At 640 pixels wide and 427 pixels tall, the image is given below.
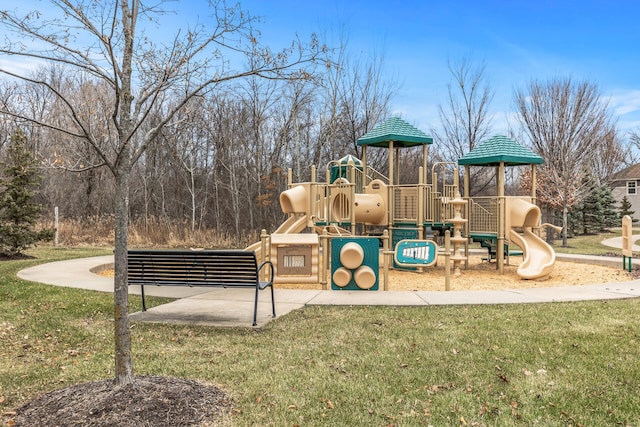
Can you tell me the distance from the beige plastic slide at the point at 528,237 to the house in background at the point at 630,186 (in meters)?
41.2

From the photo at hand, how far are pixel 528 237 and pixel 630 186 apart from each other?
150 feet

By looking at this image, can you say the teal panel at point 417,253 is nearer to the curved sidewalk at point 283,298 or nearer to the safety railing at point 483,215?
the curved sidewalk at point 283,298

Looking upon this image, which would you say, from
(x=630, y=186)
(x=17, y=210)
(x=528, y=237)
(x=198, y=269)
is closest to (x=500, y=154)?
(x=528, y=237)

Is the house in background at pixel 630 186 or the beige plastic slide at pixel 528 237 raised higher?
the house in background at pixel 630 186

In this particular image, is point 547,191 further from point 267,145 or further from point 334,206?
point 334,206

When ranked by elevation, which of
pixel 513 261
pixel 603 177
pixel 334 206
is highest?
pixel 603 177

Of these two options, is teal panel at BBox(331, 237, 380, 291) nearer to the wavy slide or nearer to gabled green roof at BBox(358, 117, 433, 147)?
the wavy slide

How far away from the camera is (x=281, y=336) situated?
5.65 metres

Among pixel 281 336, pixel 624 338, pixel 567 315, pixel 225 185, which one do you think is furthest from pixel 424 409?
pixel 225 185

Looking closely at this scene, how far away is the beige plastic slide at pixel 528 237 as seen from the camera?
12.0 metres

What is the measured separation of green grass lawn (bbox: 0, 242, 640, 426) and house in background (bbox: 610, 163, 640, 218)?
4944cm

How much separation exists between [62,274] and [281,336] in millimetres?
7856

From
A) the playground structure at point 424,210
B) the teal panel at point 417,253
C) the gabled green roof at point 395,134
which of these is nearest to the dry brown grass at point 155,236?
the playground structure at point 424,210

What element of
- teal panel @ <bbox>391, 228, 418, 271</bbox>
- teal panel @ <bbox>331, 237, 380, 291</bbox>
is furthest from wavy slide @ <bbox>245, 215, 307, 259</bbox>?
teal panel @ <bbox>331, 237, 380, 291</bbox>
